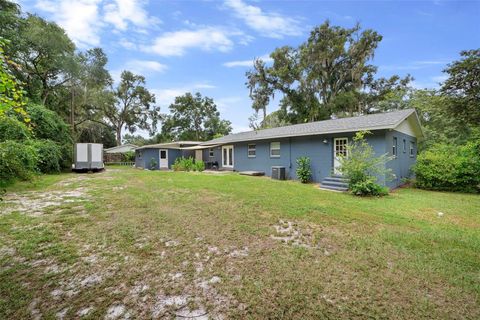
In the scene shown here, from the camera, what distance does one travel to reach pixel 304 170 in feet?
37.2

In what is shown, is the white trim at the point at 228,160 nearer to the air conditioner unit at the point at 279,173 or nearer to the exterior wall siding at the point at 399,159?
the air conditioner unit at the point at 279,173

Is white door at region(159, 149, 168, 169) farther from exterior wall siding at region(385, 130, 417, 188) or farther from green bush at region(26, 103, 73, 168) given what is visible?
exterior wall siding at region(385, 130, 417, 188)

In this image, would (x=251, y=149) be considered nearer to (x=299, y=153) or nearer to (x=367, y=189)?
(x=299, y=153)

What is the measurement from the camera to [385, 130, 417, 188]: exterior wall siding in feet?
31.6

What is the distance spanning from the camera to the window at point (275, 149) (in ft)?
43.7

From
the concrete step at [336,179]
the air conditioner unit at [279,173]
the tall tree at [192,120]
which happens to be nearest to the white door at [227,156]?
the air conditioner unit at [279,173]

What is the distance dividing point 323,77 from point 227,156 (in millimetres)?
15234

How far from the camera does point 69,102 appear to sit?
77.0ft

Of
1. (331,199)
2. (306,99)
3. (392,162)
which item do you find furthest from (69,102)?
(392,162)

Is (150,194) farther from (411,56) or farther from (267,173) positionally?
(411,56)

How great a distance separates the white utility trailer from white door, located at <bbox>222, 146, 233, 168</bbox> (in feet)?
30.6

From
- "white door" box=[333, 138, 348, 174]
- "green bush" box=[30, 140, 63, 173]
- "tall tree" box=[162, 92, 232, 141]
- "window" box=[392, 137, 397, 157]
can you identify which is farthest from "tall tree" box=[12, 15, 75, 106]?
"window" box=[392, 137, 397, 157]

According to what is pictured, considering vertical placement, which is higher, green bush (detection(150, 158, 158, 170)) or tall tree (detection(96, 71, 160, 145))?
tall tree (detection(96, 71, 160, 145))

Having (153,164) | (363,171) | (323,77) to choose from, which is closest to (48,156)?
(153,164)
